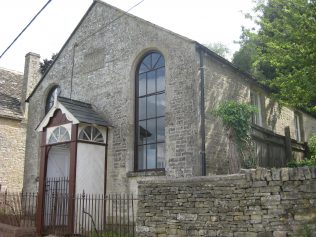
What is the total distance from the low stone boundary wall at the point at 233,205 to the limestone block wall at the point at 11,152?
48.9 ft

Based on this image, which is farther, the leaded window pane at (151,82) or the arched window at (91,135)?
the leaded window pane at (151,82)

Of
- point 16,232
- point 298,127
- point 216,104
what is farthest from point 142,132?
point 298,127

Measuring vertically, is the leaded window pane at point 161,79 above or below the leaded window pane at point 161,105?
above

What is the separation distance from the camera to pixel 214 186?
8.12m

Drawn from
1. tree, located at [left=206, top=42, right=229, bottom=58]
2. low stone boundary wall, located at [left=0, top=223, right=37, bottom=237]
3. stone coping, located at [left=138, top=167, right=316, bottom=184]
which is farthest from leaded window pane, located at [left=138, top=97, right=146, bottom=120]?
tree, located at [left=206, top=42, right=229, bottom=58]


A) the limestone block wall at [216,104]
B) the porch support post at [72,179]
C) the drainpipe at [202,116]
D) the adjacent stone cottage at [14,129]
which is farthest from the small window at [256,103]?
the adjacent stone cottage at [14,129]

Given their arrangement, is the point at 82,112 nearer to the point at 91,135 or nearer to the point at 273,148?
the point at 91,135

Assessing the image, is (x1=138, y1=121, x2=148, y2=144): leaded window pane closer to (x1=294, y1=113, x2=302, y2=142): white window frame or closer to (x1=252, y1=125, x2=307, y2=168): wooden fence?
(x1=252, y1=125, x2=307, y2=168): wooden fence

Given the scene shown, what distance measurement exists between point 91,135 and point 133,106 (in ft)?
6.50

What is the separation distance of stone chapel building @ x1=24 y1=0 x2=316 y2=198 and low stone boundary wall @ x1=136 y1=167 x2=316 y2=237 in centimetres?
283

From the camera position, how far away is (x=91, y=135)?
537 inches

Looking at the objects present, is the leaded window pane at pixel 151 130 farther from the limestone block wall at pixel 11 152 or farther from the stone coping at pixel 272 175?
the limestone block wall at pixel 11 152

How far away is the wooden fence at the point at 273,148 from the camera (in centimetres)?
1353

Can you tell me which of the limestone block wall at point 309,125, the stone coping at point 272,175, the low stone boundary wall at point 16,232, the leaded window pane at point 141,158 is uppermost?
the limestone block wall at point 309,125
